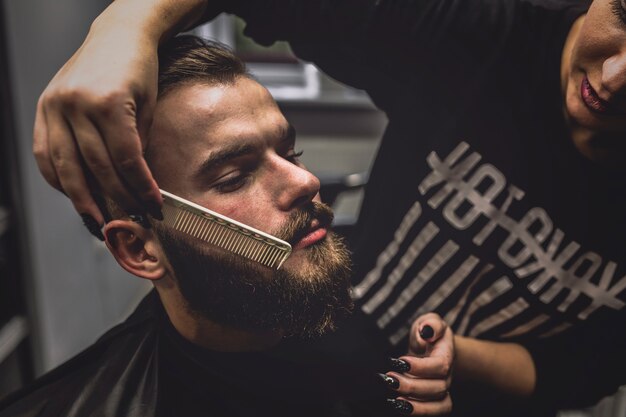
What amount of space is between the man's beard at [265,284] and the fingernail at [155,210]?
3 cm

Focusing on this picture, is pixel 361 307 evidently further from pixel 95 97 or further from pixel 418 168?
pixel 95 97

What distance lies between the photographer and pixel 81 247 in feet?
3.77

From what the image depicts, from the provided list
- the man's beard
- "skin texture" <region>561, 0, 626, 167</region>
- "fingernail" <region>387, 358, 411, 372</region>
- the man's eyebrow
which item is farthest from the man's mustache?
"skin texture" <region>561, 0, 626, 167</region>

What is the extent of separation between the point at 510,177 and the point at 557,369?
12.6 inches

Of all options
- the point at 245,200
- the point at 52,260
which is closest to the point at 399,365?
the point at 245,200

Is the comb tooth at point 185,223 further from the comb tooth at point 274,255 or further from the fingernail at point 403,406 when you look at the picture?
the fingernail at point 403,406

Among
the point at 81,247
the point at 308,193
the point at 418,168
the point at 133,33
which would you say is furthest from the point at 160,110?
the point at 81,247

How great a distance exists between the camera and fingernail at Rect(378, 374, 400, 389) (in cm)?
68

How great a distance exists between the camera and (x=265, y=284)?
0.63 metres

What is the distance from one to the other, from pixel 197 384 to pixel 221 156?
0.35 metres

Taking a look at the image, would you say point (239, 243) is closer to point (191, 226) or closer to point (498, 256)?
point (191, 226)

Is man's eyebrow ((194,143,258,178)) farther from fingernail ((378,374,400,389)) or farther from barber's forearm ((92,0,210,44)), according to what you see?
A: fingernail ((378,374,400,389))

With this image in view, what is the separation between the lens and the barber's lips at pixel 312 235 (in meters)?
0.64

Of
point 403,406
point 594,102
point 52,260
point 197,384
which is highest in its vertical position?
point 594,102
